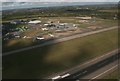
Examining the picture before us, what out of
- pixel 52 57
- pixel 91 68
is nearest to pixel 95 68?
pixel 91 68

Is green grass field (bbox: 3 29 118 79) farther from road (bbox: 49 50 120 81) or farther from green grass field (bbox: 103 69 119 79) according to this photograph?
green grass field (bbox: 103 69 119 79)

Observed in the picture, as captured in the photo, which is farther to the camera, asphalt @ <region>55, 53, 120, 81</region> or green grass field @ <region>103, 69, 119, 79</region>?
asphalt @ <region>55, 53, 120, 81</region>

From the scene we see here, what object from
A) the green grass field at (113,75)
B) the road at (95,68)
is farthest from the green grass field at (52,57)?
the green grass field at (113,75)

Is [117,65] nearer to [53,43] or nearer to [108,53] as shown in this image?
[108,53]

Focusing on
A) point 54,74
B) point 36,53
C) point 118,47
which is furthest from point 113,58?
point 36,53

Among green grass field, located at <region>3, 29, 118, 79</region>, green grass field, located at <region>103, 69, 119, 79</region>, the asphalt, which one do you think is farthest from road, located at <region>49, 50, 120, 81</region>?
green grass field, located at <region>3, 29, 118, 79</region>

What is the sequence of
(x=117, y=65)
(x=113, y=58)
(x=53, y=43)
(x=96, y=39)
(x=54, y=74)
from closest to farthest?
1. (x=54, y=74)
2. (x=117, y=65)
3. (x=113, y=58)
4. (x=53, y=43)
5. (x=96, y=39)

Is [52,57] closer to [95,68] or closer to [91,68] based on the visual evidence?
[91,68]
